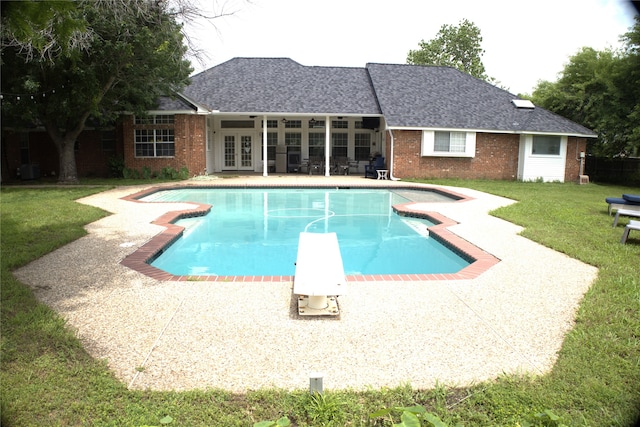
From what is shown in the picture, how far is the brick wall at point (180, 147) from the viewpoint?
66.5 ft

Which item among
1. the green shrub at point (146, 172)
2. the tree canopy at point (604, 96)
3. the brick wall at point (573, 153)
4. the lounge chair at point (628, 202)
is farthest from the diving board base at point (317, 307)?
the brick wall at point (573, 153)

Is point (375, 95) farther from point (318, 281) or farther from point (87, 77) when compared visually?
point (318, 281)

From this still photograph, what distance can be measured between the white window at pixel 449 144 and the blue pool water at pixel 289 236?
19.4 feet

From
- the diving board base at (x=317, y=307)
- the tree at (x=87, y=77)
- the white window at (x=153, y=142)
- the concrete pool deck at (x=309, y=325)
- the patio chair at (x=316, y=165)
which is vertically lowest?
the concrete pool deck at (x=309, y=325)

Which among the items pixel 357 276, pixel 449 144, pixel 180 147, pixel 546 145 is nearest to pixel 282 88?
pixel 180 147

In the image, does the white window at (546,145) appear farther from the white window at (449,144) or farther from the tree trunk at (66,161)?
the tree trunk at (66,161)

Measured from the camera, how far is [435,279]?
18.8 ft

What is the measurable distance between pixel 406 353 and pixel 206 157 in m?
18.8

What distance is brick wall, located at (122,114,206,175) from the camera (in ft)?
66.5

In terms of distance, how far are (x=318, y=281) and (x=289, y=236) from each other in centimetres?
542

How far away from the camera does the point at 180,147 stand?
20.4 metres

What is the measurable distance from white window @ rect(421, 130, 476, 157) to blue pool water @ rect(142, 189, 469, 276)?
5.91 meters

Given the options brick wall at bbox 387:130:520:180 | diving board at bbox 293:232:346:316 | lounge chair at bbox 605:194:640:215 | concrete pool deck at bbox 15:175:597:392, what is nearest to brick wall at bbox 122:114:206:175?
brick wall at bbox 387:130:520:180

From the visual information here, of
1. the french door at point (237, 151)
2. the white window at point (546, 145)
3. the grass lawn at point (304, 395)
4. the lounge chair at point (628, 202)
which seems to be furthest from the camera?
the french door at point (237, 151)
